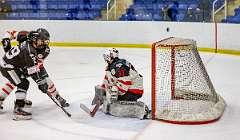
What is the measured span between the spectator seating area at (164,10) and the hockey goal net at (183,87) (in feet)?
15.5

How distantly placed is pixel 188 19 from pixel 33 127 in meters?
6.10

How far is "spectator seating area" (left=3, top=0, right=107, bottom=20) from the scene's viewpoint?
11406 millimetres

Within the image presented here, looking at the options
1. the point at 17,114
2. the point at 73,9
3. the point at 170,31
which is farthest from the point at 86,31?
the point at 17,114

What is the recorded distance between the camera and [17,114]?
4816 millimetres

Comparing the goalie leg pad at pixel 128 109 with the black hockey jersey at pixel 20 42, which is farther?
the black hockey jersey at pixel 20 42

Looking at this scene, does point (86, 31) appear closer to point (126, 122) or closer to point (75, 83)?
point (75, 83)

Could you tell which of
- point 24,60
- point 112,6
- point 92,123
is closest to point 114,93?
point 92,123

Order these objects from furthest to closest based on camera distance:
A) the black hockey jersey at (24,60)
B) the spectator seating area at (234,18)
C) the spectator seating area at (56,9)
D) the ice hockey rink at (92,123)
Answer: the spectator seating area at (56,9) < the spectator seating area at (234,18) < the black hockey jersey at (24,60) < the ice hockey rink at (92,123)

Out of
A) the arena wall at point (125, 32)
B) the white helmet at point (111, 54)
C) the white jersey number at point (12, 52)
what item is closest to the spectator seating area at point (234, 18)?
the arena wall at point (125, 32)

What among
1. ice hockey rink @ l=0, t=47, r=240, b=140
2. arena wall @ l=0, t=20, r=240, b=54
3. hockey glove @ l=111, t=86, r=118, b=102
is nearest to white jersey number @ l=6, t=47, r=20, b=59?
ice hockey rink @ l=0, t=47, r=240, b=140

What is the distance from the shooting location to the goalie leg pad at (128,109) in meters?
4.78

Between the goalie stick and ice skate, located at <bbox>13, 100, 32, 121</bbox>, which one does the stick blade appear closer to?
the goalie stick

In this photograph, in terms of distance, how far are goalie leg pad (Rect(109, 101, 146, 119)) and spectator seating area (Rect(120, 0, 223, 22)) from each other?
535 centimetres

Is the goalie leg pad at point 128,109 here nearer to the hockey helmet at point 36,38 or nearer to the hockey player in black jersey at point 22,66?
the hockey player in black jersey at point 22,66
